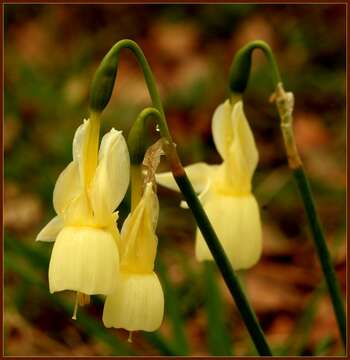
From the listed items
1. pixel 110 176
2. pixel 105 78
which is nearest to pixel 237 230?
pixel 110 176

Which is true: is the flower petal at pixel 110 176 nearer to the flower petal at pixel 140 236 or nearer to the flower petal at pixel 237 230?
the flower petal at pixel 140 236

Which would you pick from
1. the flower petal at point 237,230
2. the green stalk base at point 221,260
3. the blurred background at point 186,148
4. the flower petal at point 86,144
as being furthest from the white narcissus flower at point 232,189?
the blurred background at point 186,148

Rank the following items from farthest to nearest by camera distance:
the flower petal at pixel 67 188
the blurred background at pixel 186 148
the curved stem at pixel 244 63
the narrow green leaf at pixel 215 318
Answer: the blurred background at pixel 186 148 → the narrow green leaf at pixel 215 318 → the curved stem at pixel 244 63 → the flower petal at pixel 67 188

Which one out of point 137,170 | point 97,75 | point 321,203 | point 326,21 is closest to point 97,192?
point 137,170

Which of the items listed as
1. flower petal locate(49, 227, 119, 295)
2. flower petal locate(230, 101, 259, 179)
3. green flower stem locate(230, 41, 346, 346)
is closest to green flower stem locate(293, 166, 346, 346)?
green flower stem locate(230, 41, 346, 346)

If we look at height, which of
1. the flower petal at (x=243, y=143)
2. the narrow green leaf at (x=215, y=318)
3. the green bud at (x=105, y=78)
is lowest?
the narrow green leaf at (x=215, y=318)

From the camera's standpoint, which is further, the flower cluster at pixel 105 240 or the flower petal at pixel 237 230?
the flower petal at pixel 237 230

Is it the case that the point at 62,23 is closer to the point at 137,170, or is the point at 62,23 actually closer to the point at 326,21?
the point at 326,21
